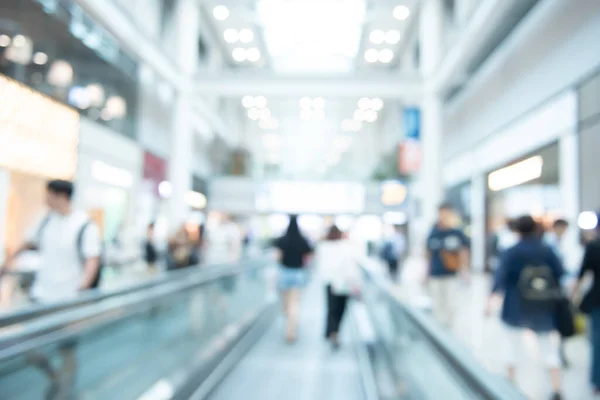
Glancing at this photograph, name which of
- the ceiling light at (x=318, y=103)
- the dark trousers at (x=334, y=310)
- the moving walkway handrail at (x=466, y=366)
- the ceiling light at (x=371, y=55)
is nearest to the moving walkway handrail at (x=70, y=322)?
the moving walkway handrail at (x=466, y=366)

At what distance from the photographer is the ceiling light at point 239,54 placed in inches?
1075

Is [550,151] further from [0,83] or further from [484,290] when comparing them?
A: [0,83]

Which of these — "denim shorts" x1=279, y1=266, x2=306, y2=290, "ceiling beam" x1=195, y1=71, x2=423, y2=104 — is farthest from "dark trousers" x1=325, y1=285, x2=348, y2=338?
"ceiling beam" x1=195, y1=71, x2=423, y2=104

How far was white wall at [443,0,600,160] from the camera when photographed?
9.93 meters

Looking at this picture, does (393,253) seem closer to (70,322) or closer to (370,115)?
(70,322)

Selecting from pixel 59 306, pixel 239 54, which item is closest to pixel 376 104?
pixel 239 54

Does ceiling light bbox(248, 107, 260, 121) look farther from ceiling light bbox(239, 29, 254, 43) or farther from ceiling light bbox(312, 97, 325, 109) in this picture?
ceiling light bbox(239, 29, 254, 43)

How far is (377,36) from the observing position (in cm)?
2538

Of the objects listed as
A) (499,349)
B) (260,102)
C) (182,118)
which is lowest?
(499,349)

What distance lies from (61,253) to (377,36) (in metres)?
23.1

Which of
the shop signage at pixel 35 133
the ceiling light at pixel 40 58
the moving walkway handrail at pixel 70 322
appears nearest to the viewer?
the moving walkway handrail at pixel 70 322

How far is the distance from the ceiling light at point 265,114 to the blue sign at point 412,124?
15199mm

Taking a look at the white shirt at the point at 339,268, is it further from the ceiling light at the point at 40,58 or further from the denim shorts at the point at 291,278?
the ceiling light at the point at 40,58

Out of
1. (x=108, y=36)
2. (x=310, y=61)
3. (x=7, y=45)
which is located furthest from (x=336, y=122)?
(x=7, y=45)
